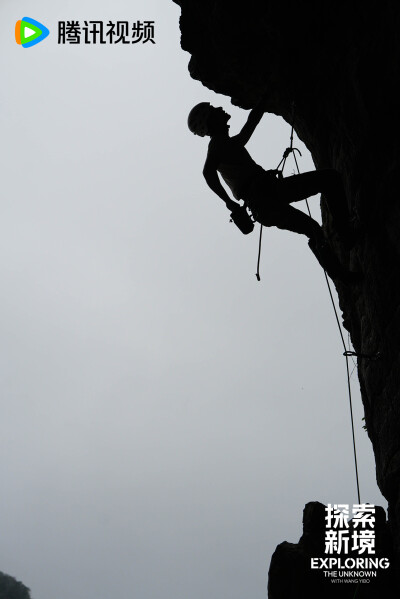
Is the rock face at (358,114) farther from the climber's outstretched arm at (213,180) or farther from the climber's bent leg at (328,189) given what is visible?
the climber's outstretched arm at (213,180)

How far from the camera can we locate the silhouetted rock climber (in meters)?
5.67

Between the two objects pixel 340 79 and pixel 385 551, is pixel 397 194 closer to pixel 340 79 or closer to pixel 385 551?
pixel 340 79

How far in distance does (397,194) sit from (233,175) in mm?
2182

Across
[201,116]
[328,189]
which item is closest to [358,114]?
[328,189]

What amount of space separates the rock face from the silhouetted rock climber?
293mm

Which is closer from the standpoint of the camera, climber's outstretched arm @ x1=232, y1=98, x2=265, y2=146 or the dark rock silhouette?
climber's outstretched arm @ x1=232, y1=98, x2=265, y2=146

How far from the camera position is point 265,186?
19.2 ft

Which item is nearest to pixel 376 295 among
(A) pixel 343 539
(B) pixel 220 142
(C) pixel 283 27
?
(B) pixel 220 142

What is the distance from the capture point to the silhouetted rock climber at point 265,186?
5.67m

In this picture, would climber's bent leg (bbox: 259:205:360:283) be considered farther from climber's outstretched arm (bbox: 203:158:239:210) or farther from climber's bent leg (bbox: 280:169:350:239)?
climber's outstretched arm (bbox: 203:158:239:210)

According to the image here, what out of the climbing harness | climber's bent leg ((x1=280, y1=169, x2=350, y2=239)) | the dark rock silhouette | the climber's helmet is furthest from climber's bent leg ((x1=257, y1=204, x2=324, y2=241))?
the dark rock silhouette

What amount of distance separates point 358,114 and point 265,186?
1.40 meters

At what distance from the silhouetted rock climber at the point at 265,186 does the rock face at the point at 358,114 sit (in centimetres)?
29

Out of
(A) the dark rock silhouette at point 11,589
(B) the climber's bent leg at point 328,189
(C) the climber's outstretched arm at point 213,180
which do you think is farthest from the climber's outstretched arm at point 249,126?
(A) the dark rock silhouette at point 11,589
